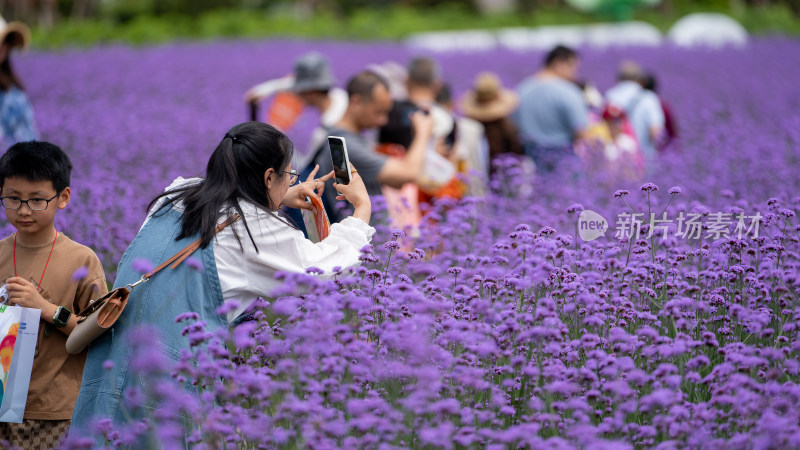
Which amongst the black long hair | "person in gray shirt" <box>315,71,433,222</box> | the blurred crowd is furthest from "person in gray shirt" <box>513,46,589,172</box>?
the black long hair

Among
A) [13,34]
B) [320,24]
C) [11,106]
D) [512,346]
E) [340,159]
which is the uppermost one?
[340,159]

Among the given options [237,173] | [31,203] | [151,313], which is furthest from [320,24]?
[151,313]

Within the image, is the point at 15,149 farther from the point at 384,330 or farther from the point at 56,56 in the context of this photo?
the point at 56,56

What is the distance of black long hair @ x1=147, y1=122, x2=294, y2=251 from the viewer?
263 cm

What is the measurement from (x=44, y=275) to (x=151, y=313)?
1.47ft

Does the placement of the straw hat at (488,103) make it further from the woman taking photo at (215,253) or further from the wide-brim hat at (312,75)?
the woman taking photo at (215,253)

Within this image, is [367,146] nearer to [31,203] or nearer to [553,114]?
[31,203]

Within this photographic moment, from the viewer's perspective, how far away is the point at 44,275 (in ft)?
9.40

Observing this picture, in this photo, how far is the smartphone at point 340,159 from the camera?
296 centimetres

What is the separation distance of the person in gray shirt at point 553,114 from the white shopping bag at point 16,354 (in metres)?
4.97

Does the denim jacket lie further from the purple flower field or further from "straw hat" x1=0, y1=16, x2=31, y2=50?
"straw hat" x1=0, y1=16, x2=31, y2=50

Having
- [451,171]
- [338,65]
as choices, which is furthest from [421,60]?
[338,65]

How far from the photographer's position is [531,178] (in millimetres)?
6160

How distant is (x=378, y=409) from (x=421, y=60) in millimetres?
4409
